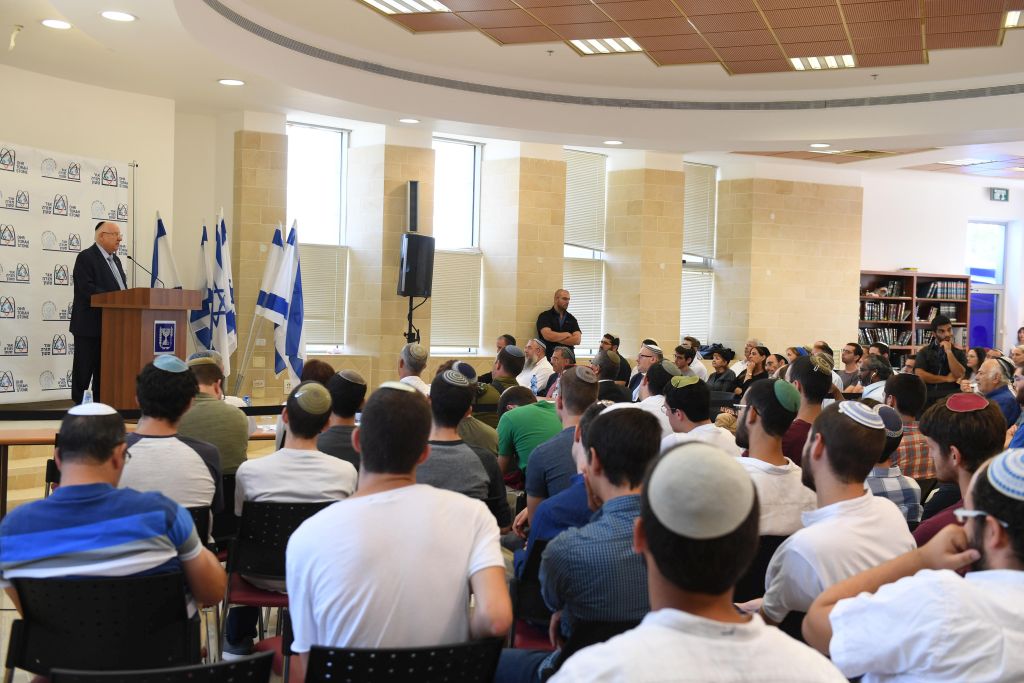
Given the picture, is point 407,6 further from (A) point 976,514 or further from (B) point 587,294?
(A) point 976,514

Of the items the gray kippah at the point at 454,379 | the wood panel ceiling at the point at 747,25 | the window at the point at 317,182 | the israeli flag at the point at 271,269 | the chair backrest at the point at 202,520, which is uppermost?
the wood panel ceiling at the point at 747,25

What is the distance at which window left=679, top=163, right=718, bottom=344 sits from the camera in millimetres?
14953

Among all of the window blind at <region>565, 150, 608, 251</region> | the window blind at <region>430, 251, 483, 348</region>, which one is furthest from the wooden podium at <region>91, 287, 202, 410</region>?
the window blind at <region>565, 150, 608, 251</region>

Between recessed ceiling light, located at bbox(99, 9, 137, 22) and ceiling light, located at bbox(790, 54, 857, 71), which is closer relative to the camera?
recessed ceiling light, located at bbox(99, 9, 137, 22)

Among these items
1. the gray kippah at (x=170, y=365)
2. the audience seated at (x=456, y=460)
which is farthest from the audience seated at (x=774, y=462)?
the gray kippah at (x=170, y=365)

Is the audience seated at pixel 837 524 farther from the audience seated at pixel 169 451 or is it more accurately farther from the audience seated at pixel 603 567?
the audience seated at pixel 169 451

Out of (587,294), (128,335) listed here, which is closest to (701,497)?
(128,335)

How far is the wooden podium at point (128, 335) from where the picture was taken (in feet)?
23.0

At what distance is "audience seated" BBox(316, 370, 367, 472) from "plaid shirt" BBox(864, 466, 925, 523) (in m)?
2.02

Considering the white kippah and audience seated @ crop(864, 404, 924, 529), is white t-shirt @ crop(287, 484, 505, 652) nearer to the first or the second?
A: the white kippah

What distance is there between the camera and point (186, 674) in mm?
1728

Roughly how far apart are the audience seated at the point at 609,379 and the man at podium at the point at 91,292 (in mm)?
3877

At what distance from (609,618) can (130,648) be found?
119 cm

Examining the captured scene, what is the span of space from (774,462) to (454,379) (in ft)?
4.13
